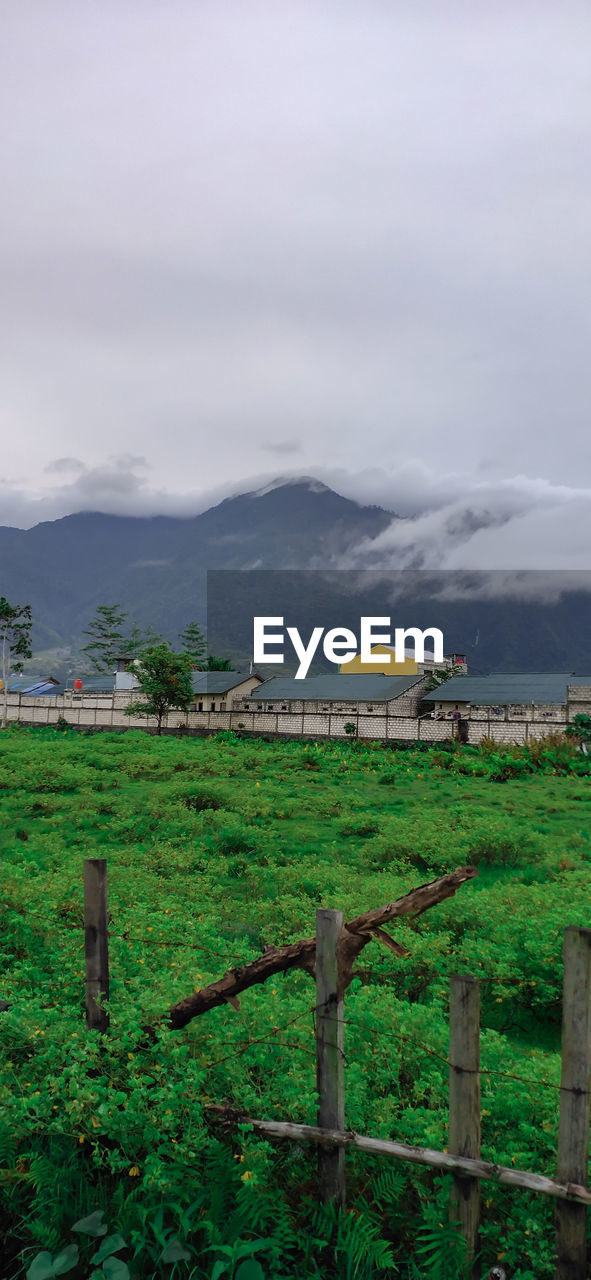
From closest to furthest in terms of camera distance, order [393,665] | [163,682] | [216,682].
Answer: [163,682] < [216,682] < [393,665]

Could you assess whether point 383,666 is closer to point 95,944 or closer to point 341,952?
→ point 95,944

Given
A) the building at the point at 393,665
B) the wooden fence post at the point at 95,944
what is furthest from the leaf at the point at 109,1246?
the building at the point at 393,665

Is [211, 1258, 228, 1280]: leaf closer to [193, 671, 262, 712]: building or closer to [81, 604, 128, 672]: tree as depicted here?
[193, 671, 262, 712]: building

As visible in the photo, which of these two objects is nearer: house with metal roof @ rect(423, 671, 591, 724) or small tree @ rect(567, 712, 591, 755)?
small tree @ rect(567, 712, 591, 755)

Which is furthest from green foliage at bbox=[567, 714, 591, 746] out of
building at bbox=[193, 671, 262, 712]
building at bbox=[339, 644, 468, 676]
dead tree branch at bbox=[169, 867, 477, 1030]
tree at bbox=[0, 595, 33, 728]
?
tree at bbox=[0, 595, 33, 728]

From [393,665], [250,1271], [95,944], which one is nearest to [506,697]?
[393,665]

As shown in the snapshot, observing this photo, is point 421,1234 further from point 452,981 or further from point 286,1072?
point 452,981

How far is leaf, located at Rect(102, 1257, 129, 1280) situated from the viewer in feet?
13.5

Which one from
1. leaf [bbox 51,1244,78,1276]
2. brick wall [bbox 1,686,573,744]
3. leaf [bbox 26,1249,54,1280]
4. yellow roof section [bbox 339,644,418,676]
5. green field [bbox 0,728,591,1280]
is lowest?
leaf [bbox 26,1249,54,1280]

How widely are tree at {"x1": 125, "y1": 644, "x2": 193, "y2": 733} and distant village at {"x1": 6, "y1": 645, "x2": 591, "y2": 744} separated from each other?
138 centimetres

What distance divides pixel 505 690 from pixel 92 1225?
1792 inches

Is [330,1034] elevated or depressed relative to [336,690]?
depressed

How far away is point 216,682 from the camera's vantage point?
5681 cm

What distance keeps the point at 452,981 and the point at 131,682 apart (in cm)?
5721
